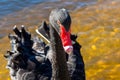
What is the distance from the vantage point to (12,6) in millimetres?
8906

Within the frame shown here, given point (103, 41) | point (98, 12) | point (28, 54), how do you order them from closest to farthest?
point (28, 54) < point (103, 41) < point (98, 12)

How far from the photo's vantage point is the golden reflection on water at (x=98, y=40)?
18.1ft

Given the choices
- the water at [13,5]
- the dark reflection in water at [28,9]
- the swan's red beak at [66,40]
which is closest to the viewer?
the swan's red beak at [66,40]

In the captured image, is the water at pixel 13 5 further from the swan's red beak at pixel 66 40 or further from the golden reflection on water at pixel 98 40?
the swan's red beak at pixel 66 40

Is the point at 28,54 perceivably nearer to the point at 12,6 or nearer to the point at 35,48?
the point at 35,48

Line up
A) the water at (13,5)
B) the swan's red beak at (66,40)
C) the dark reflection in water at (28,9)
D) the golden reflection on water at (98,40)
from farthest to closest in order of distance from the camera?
the water at (13,5) → the dark reflection in water at (28,9) → the golden reflection on water at (98,40) → the swan's red beak at (66,40)

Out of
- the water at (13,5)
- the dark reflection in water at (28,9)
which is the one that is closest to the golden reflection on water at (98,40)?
the dark reflection in water at (28,9)

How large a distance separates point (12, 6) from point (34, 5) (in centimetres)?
55

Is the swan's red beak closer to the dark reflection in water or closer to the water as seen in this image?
the dark reflection in water

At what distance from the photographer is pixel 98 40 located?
6.36 meters

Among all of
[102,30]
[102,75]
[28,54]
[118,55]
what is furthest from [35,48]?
[102,30]

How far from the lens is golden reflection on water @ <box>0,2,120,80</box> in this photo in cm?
552

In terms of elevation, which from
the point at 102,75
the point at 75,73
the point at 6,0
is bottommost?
the point at 102,75

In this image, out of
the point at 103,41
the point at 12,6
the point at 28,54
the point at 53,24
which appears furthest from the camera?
the point at 12,6
